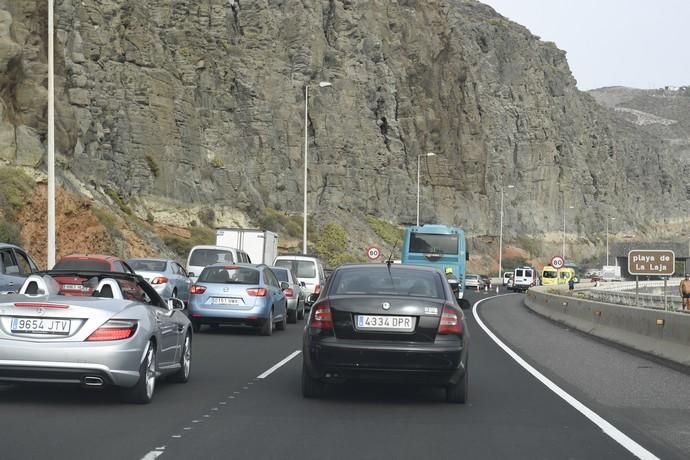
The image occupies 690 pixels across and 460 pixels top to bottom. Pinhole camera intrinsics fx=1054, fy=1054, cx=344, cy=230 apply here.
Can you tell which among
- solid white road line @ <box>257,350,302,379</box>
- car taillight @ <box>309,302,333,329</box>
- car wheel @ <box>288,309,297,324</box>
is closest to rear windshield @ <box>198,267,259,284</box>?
solid white road line @ <box>257,350,302,379</box>

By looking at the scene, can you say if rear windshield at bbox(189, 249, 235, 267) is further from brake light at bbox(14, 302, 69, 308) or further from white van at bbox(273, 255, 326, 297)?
brake light at bbox(14, 302, 69, 308)

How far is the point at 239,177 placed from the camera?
69625mm

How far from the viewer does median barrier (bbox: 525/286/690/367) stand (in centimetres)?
1617

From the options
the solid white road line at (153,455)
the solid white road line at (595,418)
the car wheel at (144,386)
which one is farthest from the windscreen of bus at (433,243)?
the solid white road line at (153,455)

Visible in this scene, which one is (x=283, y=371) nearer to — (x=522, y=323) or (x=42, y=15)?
(x=522, y=323)

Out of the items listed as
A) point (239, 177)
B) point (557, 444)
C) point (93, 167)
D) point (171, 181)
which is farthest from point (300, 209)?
point (557, 444)

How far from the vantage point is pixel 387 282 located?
38.2 ft

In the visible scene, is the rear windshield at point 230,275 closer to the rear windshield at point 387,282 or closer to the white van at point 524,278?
the rear windshield at point 387,282

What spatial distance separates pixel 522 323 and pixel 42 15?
89.8ft

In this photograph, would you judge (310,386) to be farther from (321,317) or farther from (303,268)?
(303,268)

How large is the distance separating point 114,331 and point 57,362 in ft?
2.02

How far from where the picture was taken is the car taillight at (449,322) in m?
10.9

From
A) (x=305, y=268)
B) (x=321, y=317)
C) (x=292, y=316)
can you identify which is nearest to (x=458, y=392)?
(x=321, y=317)

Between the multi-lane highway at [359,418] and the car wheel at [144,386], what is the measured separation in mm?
118
